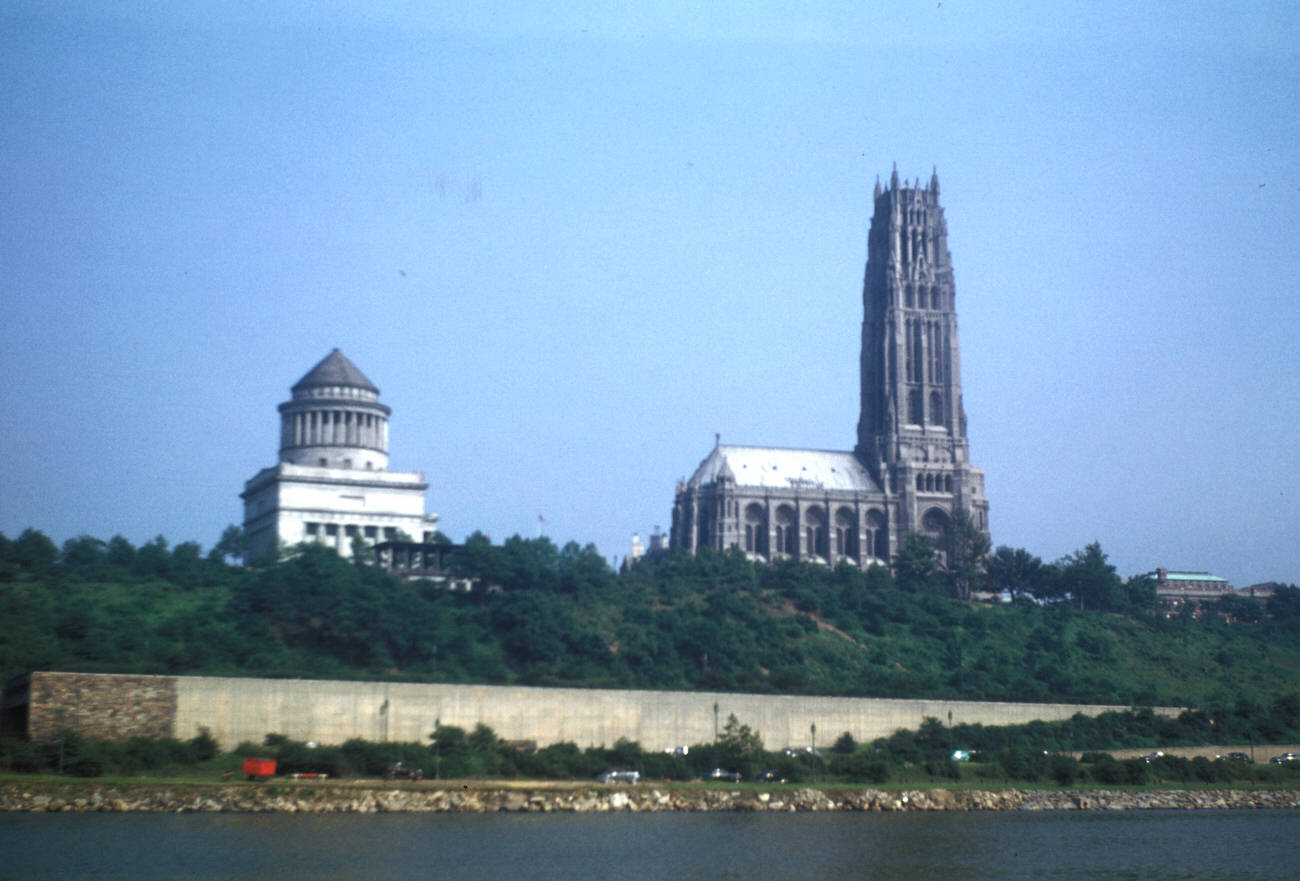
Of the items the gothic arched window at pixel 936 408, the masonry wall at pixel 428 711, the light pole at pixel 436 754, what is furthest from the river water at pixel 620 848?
the gothic arched window at pixel 936 408

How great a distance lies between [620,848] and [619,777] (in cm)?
1604

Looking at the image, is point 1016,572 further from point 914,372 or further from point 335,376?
point 335,376

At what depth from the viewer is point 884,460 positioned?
15262 centimetres

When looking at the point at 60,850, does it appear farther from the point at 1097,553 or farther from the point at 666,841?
the point at 1097,553

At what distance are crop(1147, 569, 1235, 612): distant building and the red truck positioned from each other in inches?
4027

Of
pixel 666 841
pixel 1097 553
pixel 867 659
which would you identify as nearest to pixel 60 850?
pixel 666 841

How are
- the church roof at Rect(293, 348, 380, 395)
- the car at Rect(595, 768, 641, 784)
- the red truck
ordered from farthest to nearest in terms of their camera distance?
the church roof at Rect(293, 348, 380, 395) → the car at Rect(595, 768, 641, 784) → the red truck

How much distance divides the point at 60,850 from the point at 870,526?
111 metres

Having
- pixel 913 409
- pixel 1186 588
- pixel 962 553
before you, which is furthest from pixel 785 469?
pixel 1186 588

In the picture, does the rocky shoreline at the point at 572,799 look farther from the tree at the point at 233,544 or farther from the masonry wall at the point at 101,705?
the tree at the point at 233,544

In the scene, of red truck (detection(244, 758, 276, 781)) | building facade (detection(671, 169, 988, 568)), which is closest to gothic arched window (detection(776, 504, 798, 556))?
building facade (detection(671, 169, 988, 568))

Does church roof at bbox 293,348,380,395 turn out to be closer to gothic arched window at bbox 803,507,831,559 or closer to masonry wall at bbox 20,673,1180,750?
gothic arched window at bbox 803,507,831,559

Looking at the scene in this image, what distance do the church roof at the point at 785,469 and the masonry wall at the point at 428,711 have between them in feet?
223

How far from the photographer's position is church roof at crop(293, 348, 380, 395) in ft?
402
